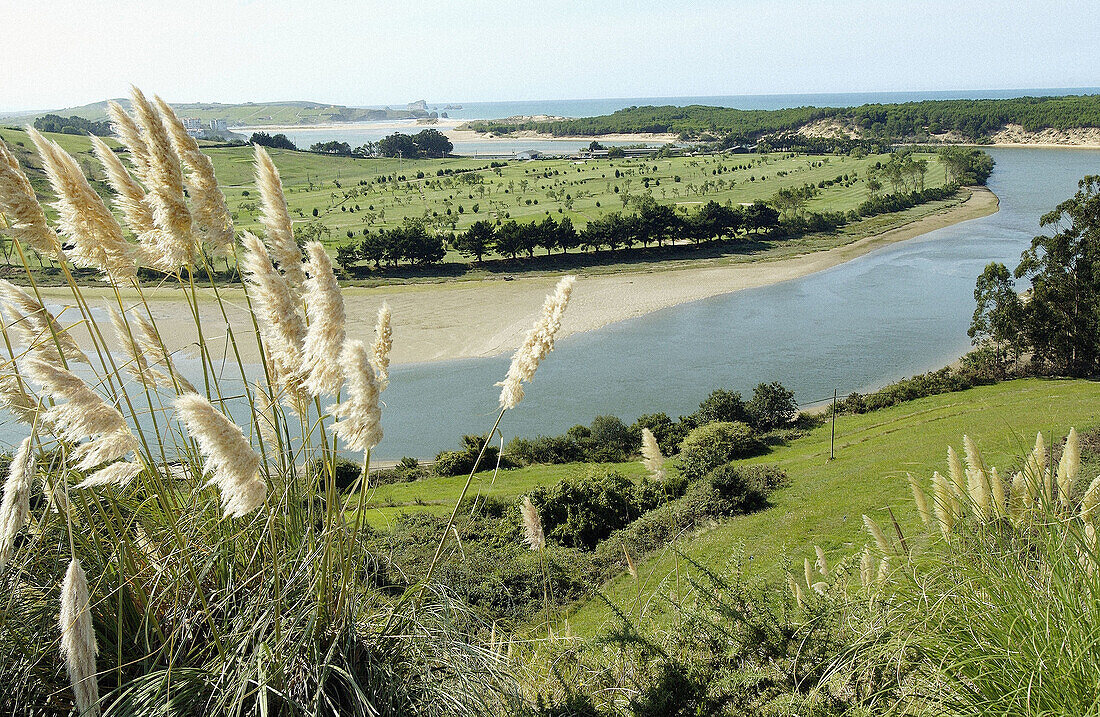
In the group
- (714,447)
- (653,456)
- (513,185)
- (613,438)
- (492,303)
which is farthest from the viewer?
(513,185)

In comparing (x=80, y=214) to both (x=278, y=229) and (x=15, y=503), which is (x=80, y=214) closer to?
(x=278, y=229)

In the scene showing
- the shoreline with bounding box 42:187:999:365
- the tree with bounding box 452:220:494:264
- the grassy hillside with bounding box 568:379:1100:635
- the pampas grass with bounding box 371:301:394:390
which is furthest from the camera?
the tree with bounding box 452:220:494:264

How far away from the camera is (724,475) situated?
15.7 meters

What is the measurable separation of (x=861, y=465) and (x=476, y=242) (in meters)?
34.3

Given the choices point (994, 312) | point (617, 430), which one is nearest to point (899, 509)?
point (617, 430)

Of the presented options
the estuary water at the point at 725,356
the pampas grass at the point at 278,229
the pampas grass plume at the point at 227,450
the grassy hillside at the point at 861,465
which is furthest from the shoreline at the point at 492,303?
the pampas grass plume at the point at 227,450

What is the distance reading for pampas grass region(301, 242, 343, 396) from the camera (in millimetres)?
2174

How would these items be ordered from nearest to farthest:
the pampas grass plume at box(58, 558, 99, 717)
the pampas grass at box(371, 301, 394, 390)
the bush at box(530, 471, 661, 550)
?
the pampas grass plume at box(58, 558, 99, 717) < the pampas grass at box(371, 301, 394, 390) < the bush at box(530, 471, 661, 550)

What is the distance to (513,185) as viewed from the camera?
7638 cm

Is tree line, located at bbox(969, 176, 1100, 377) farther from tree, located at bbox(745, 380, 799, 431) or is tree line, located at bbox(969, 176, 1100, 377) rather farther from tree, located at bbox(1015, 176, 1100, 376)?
tree, located at bbox(745, 380, 799, 431)

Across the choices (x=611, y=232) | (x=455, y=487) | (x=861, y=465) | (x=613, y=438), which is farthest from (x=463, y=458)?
(x=611, y=232)

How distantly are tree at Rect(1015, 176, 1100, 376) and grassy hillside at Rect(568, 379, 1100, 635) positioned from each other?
6.01ft

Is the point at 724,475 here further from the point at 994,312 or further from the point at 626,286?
the point at 626,286

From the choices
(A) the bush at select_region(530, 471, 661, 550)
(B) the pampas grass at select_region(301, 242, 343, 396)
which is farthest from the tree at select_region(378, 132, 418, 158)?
(B) the pampas grass at select_region(301, 242, 343, 396)
